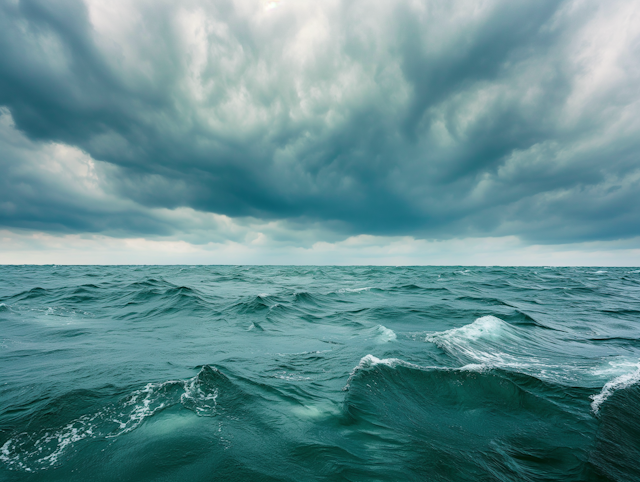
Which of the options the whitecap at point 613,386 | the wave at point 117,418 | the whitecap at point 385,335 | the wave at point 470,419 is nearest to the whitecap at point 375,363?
the wave at point 470,419

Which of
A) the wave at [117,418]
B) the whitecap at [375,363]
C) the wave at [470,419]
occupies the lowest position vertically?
the wave at [470,419]

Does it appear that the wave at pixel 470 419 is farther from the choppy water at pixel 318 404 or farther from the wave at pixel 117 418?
the wave at pixel 117 418

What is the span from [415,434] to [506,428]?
6.37ft

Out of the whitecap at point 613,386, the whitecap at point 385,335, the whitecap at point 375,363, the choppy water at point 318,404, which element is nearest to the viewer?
the choppy water at point 318,404

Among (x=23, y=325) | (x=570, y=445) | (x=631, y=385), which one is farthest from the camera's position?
(x=23, y=325)

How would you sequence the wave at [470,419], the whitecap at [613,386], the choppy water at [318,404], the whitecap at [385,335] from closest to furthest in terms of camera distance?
the choppy water at [318,404]
the wave at [470,419]
the whitecap at [613,386]
the whitecap at [385,335]

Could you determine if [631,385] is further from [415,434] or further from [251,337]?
[251,337]

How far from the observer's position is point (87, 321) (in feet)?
49.2

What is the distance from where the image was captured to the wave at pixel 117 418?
4.43 metres

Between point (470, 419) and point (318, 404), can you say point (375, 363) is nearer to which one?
point (318, 404)

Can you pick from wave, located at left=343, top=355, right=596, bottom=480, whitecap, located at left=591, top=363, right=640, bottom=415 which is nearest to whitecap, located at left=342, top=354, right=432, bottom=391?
wave, located at left=343, top=355, right=596, bottom=480

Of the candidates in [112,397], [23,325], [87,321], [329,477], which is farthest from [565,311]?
[23,325]

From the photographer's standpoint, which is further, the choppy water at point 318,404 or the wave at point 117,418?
the wave at point 117,418

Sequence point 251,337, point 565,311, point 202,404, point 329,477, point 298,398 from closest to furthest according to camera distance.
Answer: point 329,477, point 202,404, point 298,398, point 251,337, point 565,311
